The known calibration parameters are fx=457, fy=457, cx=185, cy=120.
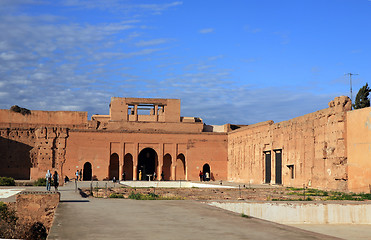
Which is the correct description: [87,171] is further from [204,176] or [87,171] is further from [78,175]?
[204,176]

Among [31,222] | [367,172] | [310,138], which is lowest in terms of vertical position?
[31,222]

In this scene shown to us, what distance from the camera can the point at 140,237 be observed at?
22.7 feet

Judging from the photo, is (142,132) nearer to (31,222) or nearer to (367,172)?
(367,172)

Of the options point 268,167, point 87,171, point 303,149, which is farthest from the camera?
point 87,171

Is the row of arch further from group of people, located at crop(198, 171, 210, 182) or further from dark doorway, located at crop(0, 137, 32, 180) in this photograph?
dark doorway, located at crop(0, 137, 32, 180)

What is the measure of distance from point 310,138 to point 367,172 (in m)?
5.51

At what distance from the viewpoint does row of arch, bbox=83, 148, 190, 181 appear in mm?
41906

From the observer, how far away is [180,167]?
4378cm

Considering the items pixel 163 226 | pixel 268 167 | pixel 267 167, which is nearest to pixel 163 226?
pixel 163 226

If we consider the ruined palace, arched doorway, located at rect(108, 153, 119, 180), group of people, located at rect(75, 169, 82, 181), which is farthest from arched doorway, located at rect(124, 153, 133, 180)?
group of people, located at rect(75, 169, 82, 181)

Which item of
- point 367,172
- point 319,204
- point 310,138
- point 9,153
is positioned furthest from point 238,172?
point 319,204

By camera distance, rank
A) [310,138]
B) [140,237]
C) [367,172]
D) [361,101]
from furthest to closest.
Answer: [361,101]
[310,138]
[367,172]
[140,237]

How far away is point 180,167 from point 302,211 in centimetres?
3096

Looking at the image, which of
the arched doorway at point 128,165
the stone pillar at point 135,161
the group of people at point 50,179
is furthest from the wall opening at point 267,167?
the group of people at point 50,179
